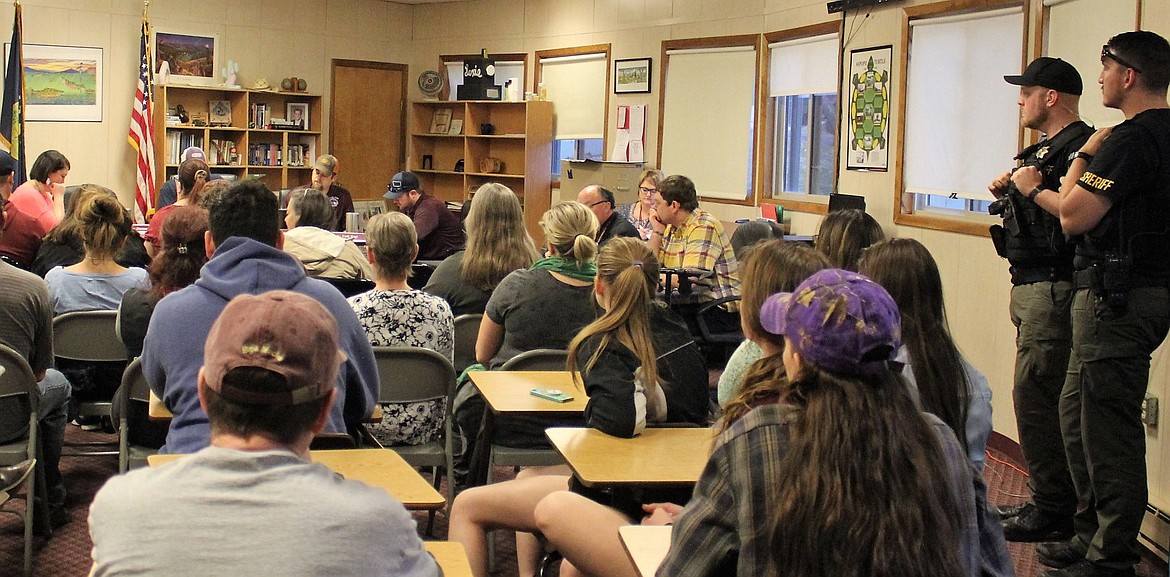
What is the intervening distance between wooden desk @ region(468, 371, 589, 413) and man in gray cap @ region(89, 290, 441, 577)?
1.71m

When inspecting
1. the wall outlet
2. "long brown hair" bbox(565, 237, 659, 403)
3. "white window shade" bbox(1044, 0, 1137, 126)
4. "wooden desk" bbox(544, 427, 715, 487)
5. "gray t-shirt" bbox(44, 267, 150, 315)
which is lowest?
the wall outlet

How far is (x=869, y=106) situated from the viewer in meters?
7.17

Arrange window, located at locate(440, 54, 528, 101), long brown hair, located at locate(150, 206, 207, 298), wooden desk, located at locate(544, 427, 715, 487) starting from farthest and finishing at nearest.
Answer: window, located at locate(440, 54, 528, 101), long brown hair, located at locate(150, 206, 207, 298), wooden desk, located at locate(544, 427, 715, 487)

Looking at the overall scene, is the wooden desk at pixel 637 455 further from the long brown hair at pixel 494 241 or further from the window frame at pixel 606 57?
the window frame at pixel 606 57

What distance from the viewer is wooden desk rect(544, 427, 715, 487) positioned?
8.39 ft

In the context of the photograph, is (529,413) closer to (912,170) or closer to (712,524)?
(712,524)

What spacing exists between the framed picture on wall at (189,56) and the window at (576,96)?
313 centimetres

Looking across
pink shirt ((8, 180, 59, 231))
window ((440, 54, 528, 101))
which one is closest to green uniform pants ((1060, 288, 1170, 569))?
pink shirt ((8, 180, 59, 231))

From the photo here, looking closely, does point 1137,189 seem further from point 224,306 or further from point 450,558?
point 224,306

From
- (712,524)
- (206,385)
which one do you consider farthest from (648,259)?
(206,385)

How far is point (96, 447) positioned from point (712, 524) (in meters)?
4.20

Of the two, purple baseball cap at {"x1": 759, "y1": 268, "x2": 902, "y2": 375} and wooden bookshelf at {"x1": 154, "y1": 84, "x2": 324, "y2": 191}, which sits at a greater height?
wooden bookshelf at {"x1": 154, "y1": 84, "x2": 324, "y2": 191}

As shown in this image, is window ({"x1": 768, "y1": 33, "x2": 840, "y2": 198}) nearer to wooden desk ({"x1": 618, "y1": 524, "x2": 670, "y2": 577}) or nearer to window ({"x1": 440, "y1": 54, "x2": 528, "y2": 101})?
window ({"x1": 440, "y1": 54, "x2": 528, "y2": 101})

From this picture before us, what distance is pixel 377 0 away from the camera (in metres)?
11.7
